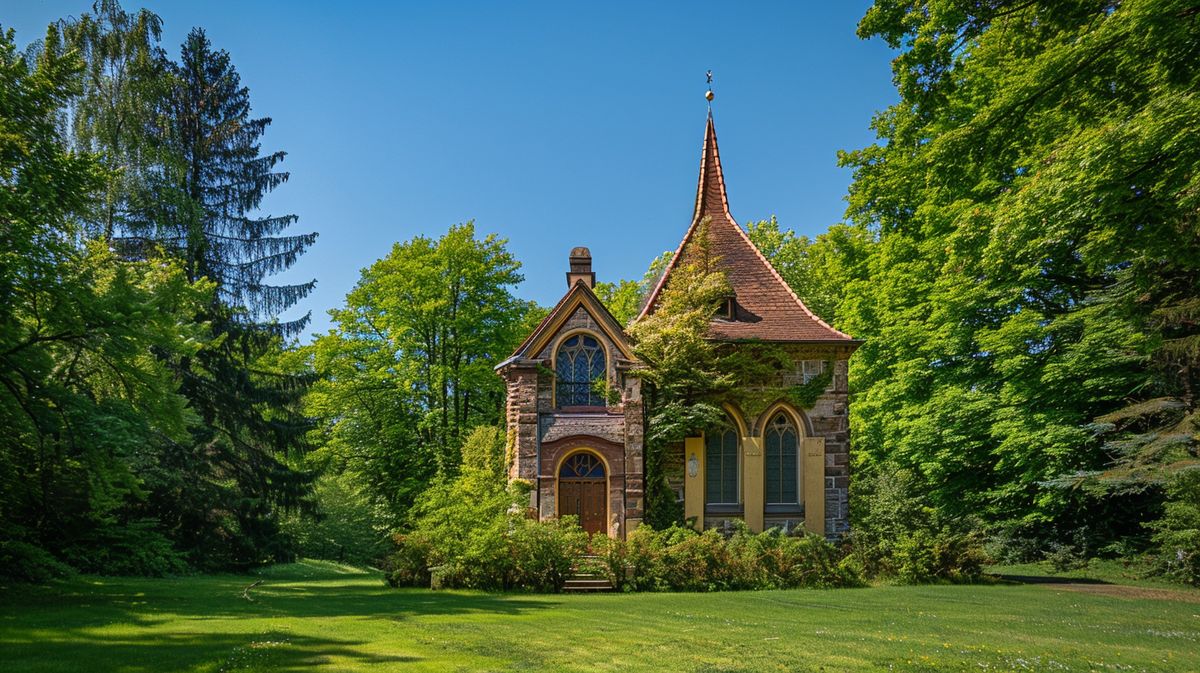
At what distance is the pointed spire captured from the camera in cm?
2544

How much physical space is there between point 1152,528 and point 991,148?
16.8m

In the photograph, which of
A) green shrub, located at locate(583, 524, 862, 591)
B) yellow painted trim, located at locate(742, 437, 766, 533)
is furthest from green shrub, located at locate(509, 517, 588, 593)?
yellow painted trim, located at locate(742, 437, 766, 533)

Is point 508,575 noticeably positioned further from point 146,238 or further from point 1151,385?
point 1151,385

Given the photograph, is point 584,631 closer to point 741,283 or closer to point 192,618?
point 192,618

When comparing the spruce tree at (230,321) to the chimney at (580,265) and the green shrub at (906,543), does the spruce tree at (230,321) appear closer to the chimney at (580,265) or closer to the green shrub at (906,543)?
the chimney at (580,265)

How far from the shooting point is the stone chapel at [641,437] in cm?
2083

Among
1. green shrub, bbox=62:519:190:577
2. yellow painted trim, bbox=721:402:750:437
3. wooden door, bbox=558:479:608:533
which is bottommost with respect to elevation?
green shrub, bbox=62:519:190:577

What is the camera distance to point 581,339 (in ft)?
71.2

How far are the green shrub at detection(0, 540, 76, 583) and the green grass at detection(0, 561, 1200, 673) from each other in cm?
30

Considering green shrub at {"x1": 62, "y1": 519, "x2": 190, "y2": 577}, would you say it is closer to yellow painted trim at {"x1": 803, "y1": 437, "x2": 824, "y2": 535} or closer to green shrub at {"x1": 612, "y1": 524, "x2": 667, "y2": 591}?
green shrub at {"x1": 612, "y1": 524, "x2": 667, "y2": 591}

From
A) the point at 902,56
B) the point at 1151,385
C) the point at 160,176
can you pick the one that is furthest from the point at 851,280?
the point at 160,176

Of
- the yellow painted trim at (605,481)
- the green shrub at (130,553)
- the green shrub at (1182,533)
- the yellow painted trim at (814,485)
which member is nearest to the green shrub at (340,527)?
the green shrub at (130,553)

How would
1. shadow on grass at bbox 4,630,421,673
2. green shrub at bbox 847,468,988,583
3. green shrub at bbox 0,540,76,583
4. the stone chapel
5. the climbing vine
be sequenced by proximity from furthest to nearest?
1. the climbing vine
2. the stone chapel
3. green shrub at bbox 847,468,988,583
4. green shrub at bbox 0,540,76,583
5. shadow on grass at bbox 4,630,421,673

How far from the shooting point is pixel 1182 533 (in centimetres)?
1902
